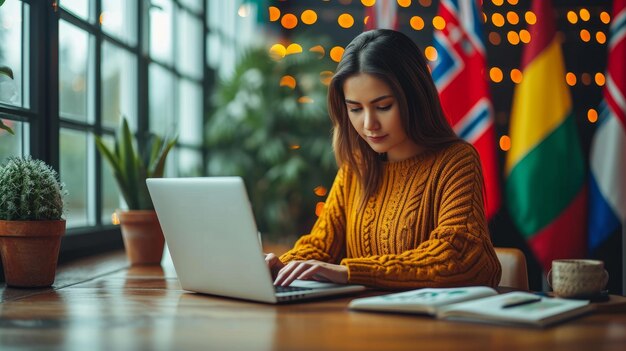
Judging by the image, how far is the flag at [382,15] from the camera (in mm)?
4242

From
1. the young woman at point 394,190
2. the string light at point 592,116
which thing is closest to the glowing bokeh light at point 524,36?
the string light at point 592,116

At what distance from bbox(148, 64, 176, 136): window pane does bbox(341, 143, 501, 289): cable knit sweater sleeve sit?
230 cm

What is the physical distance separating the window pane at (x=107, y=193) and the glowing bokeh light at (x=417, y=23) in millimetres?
2028

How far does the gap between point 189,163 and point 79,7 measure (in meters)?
1.74

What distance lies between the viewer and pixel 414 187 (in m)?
2.01

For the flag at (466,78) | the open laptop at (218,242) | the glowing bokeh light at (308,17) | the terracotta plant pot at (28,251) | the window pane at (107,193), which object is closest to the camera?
the open laptop at (218,242)

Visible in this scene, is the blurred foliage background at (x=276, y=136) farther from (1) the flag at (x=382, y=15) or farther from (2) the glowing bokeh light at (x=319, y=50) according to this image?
(1) the flag at (x=382, y=15)

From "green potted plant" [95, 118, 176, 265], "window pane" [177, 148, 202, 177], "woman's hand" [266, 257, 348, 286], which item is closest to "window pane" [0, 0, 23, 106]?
"green potted plant" [95, 118, 176, 265]

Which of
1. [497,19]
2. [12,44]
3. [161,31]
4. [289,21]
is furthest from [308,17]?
[12,44]

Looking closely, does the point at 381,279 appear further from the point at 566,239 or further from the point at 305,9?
the point at 305,9

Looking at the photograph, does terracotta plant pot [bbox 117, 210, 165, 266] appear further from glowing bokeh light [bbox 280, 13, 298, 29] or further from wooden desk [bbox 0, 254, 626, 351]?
glowing bokeh light [bbox 280, 13, 298, 29]

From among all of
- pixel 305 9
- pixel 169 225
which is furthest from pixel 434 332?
pixel 305 9

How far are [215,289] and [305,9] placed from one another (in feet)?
12.6

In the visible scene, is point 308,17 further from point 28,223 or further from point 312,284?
point 312,284
